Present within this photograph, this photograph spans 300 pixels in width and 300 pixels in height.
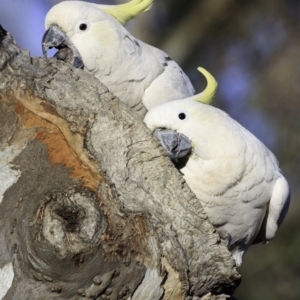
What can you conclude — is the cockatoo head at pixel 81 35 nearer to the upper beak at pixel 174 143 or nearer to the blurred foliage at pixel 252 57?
the upper beak at pixel 174 143

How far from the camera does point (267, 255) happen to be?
577 cm

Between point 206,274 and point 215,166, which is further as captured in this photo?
point 215,166

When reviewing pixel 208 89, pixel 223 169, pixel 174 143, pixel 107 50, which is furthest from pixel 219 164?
pixel 107 50

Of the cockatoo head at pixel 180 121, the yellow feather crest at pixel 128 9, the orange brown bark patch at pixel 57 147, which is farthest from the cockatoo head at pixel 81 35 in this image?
the orange brown bark patch at pixel 57 147

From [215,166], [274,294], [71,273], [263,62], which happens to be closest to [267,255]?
[274,294]

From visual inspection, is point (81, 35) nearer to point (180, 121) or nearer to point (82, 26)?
point (82, 26)

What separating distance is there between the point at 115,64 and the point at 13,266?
1.23 meters

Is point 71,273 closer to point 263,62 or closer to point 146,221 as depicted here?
point 146,221

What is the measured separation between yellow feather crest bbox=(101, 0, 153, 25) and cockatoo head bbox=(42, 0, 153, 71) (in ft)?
0.44

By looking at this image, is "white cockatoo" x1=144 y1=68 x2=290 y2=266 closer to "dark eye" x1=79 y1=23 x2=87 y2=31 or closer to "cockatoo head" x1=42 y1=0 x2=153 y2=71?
"cockatoo head" x1=42 y1=0 x2=153 y2=71

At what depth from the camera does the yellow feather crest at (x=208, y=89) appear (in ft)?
8.64

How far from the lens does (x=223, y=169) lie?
8.29 ft

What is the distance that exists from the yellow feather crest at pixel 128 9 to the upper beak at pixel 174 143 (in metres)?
0.64

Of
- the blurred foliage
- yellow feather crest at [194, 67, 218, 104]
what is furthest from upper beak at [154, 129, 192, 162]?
the blurred foliage
